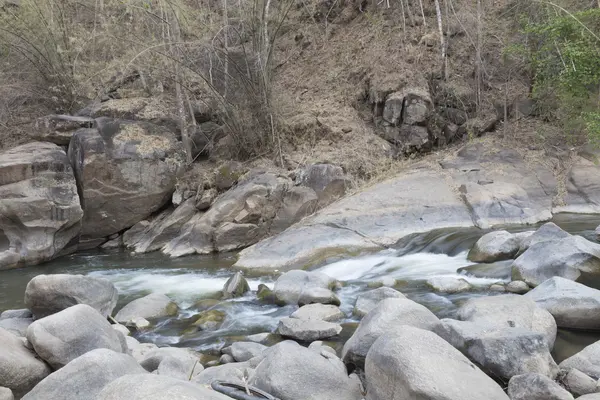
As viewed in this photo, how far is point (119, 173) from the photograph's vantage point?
12180 mm

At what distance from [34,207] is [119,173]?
198cm

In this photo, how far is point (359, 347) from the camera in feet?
13.1

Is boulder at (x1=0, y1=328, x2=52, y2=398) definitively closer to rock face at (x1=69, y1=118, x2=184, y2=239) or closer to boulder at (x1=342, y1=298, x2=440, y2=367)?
boulder at (x1=342, y1=298, x2=440, y2=367)

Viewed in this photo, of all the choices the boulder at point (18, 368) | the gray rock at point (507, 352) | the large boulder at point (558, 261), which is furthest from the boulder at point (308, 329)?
the large boulder at point (558, 261)

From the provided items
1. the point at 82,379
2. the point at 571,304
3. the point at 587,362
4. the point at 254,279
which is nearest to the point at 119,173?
the point at 254,279

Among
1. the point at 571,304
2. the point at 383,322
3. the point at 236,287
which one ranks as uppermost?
the point at 383,322

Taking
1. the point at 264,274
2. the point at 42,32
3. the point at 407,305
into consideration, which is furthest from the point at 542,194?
the point at 42,32

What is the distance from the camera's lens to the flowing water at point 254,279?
225 inches

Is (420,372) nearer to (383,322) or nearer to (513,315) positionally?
(383,322)

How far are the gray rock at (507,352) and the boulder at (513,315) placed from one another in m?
0.37

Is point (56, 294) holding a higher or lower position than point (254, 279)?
higher

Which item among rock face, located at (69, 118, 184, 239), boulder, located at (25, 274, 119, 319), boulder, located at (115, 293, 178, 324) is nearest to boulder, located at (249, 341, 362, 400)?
boulder, located at (115, 293, 178, 324)

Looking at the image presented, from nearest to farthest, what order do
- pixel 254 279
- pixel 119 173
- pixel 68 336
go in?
pixel 68 336 → pixel 254 279 → pixel 119 173

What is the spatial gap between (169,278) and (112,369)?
204 inches
